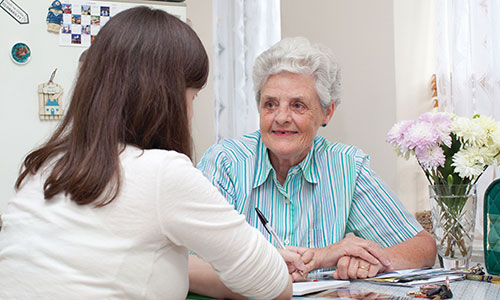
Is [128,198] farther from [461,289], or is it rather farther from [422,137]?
[422,137]

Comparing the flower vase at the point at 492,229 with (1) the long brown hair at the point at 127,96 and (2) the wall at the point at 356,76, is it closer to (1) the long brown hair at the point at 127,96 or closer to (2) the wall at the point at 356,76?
(1) the long brown hair at the point at 127,96

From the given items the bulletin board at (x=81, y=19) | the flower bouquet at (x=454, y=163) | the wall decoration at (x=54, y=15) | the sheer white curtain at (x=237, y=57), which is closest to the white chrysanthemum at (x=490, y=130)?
the flower bouquet at (x=454, y=163)

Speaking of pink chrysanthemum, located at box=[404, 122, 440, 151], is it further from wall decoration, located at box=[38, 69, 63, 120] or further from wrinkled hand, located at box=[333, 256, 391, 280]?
wall decoration, located at box=[38, 69, 63, 120]

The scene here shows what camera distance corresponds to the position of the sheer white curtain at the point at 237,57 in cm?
284

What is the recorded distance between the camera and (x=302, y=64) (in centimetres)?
168

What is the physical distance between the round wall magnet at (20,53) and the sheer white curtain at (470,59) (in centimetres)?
154

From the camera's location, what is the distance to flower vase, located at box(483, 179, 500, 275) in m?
1.27

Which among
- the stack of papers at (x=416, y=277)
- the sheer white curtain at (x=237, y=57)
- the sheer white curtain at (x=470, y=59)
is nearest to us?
the stack of papers at (x=416, y=277)

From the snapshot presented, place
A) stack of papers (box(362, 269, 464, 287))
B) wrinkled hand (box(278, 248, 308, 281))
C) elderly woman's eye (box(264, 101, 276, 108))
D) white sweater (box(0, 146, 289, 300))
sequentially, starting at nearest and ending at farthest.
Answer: white sweater (box(0, 146, 289, 300)), stack of papers (box(362, 269, 464, 287)), wrinkled hand (box(278, 248, 308, 281)), elderly woman's eye (box(264, 101, 276, 108))

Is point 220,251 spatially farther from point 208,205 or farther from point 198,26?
point 198,26

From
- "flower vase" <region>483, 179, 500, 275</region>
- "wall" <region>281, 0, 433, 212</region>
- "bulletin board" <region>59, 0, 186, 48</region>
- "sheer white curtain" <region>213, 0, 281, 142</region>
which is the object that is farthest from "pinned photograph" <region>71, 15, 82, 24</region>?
"flower vase" <region>483, 179, 500, 275</region>

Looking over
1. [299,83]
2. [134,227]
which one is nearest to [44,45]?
[299,83]

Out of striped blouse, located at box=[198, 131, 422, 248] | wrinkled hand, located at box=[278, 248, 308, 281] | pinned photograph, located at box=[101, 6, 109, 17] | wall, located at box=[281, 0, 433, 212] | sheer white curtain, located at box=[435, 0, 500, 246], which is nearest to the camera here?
wrinkled hand, located at box=[278, 248, 308, 281]

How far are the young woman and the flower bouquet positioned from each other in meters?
0.57
